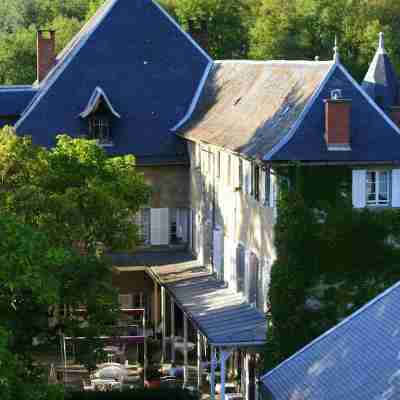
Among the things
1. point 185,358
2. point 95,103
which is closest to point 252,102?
point 95,103

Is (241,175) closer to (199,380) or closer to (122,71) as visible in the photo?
(199,380)

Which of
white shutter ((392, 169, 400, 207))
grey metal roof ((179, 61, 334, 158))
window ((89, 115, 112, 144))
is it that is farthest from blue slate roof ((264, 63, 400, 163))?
window ((89, 115, 112, 144))

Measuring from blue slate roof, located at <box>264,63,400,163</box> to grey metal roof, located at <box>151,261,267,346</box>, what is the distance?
16.5 feet

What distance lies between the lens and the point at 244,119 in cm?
4434

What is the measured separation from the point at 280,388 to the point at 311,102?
11630 millimetres

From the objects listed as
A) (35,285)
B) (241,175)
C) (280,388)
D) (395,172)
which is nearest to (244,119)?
(241,175)

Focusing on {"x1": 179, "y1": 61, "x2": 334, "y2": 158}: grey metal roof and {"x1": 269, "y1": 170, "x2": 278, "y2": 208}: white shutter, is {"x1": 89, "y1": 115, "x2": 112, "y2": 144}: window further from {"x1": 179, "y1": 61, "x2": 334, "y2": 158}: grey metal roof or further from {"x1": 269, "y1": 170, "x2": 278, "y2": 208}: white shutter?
{"x1": 269, "y1": 170, "x2": 278, "y2": 208}: white shutter

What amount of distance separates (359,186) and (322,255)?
2.27m

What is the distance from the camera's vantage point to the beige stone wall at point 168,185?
50.6 meters

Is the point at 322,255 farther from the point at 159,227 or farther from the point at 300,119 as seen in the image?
the point at 159,227

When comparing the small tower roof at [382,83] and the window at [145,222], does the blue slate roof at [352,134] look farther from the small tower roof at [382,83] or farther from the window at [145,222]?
the window at [145,222]

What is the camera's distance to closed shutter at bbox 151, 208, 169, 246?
166ft

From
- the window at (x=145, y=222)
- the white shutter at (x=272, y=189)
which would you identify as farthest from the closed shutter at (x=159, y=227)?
the white shutter at (x=272, y=189)

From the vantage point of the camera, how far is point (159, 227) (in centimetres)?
5062
